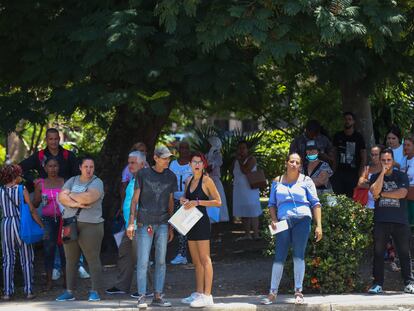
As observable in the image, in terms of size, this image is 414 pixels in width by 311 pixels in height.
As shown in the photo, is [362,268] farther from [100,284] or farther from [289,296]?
[100,284]

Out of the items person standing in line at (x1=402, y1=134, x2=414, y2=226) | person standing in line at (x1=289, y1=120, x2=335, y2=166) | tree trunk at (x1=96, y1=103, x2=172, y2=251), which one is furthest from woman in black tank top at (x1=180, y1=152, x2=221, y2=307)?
tree trunk at (x1=96, y1=103, x2=172, y2=251)

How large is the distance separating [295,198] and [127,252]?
215 cm

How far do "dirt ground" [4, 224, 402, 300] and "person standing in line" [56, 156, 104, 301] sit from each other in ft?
1.34

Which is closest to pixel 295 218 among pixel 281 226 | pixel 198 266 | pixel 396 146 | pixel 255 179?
pixel 281 226

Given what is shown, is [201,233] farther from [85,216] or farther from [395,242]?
[395,242]

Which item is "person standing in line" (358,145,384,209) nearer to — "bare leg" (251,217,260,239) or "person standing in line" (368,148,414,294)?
"person standing in line" (368,148,414,294)

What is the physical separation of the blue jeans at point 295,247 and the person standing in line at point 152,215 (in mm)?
1259

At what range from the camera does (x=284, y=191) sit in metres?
8.71

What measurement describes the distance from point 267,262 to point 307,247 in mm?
2244

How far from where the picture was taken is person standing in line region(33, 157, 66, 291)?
968 centimetres

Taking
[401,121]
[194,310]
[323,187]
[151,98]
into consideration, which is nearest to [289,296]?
[194,310]

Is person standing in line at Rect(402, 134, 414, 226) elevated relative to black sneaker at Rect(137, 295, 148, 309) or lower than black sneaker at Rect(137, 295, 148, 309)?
elevated

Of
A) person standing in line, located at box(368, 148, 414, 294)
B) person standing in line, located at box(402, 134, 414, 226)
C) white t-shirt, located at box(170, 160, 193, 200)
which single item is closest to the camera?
person standing in line, located at box(368, 148, 414, 294)

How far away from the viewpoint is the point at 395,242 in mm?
9258
